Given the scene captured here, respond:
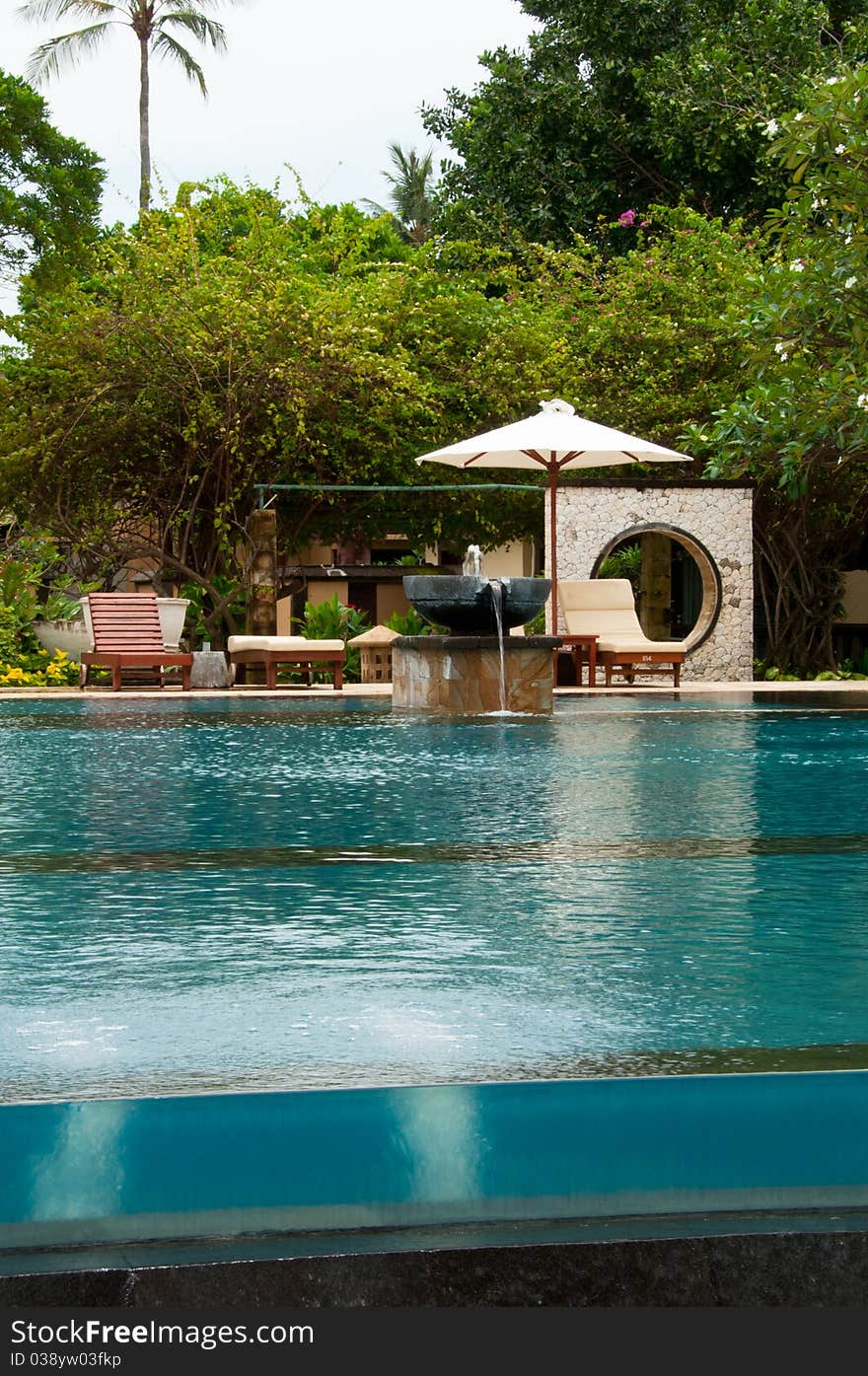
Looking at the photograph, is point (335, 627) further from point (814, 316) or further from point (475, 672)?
point (814, 316)

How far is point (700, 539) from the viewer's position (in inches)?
731

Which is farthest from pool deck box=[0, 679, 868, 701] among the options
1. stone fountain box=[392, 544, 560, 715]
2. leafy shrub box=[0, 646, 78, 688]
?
stone fountain box=[392, 544, 560, 715]

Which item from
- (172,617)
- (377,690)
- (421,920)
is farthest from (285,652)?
(421,920)

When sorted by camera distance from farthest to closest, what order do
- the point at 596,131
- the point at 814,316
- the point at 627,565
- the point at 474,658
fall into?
the point at 596,131 < the point at 627,565 < the point at 814,316 < the point at 474,658

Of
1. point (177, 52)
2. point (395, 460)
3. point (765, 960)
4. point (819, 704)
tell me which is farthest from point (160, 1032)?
point (177, 52)

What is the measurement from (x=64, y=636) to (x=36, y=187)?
16.8 meters

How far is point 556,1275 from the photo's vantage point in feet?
8.02

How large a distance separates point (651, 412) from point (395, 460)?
3084 mm

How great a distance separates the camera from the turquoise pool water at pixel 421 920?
2932 millimetres

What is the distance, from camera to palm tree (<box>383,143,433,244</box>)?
52.2m

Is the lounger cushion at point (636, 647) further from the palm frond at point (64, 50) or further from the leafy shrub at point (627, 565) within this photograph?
the palm frond at point (64, 50)

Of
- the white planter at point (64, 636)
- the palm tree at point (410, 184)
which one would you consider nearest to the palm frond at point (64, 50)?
the palm tree at point (410, 184)

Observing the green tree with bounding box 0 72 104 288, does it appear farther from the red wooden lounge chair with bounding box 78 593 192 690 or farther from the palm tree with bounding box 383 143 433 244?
the palm tree with bounding box 383 143 433 244

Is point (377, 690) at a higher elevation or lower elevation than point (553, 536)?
lower
